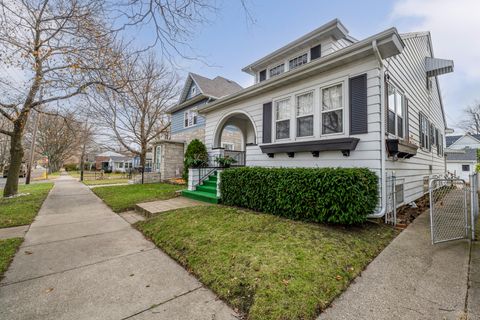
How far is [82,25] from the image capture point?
5727mm

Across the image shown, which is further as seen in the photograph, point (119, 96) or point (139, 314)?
point (119, 96)

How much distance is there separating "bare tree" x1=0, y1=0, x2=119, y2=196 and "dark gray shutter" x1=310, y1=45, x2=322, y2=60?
637 cm

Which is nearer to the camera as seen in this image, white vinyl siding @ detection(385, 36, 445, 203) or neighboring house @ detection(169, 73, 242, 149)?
white vinyl siding @ detection(385, 36, 445, 203)

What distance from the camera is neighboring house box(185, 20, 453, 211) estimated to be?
469 centimetres

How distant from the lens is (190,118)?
14969 mm

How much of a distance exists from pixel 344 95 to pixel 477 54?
14937mm

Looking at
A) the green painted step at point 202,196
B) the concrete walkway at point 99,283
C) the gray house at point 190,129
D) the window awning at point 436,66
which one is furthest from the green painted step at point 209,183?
the window awning at point 436,66

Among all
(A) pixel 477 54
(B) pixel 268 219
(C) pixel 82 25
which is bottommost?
(B) pixel 268 219

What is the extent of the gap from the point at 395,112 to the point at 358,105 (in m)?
1.52

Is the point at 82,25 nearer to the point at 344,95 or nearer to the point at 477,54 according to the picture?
the point at 344,95

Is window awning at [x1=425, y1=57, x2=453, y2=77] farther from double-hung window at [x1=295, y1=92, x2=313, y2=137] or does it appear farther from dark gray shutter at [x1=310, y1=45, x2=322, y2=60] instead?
double-hung window at [x1=295, y1=92, x2=313, y2=137]

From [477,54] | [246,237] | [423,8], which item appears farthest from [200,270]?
[477,54]

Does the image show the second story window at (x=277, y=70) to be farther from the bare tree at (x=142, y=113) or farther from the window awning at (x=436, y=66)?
the bare tree at (x=142, y=113)

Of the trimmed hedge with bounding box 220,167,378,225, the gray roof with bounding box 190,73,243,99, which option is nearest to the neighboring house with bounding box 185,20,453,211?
the trimmed hedge with bounding box 220,167,378,225
